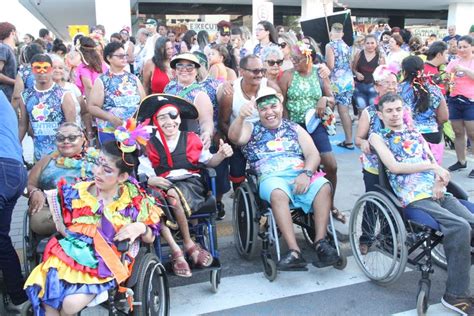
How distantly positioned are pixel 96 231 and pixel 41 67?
2.00 m

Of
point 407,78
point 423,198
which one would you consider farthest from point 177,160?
point 407,78

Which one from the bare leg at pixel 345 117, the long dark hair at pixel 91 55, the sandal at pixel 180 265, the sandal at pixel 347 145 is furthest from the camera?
the sandal at pixel 347 145

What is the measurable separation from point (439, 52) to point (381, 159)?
2.61m

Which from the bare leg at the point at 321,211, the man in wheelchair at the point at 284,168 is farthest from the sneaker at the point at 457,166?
the bare leg at the point at 321,211

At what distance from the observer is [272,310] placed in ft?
10.4

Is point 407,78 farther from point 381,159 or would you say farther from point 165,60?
point 165,60

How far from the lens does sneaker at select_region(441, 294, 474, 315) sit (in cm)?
295

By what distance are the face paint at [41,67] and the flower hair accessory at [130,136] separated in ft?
5.21

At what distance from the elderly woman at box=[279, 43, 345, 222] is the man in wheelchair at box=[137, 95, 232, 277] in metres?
1.11

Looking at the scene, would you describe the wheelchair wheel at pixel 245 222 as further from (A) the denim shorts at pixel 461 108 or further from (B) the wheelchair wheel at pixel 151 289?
(A) the denim shorts at pixel 461 108

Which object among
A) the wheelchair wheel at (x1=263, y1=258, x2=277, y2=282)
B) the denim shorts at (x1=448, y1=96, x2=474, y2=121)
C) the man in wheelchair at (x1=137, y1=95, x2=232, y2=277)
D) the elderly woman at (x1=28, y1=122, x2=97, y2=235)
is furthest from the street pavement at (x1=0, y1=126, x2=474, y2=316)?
the denim shorts at (x1=448, y1=96, x2=474, y2=121)

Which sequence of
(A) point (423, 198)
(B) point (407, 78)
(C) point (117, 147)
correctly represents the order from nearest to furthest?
1. (C) point (117, 147)
2. (A) point (423, 198)
3. (B) point (407, 78)

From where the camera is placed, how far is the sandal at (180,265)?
10.5ft

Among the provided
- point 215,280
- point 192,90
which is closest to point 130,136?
point 215,280
